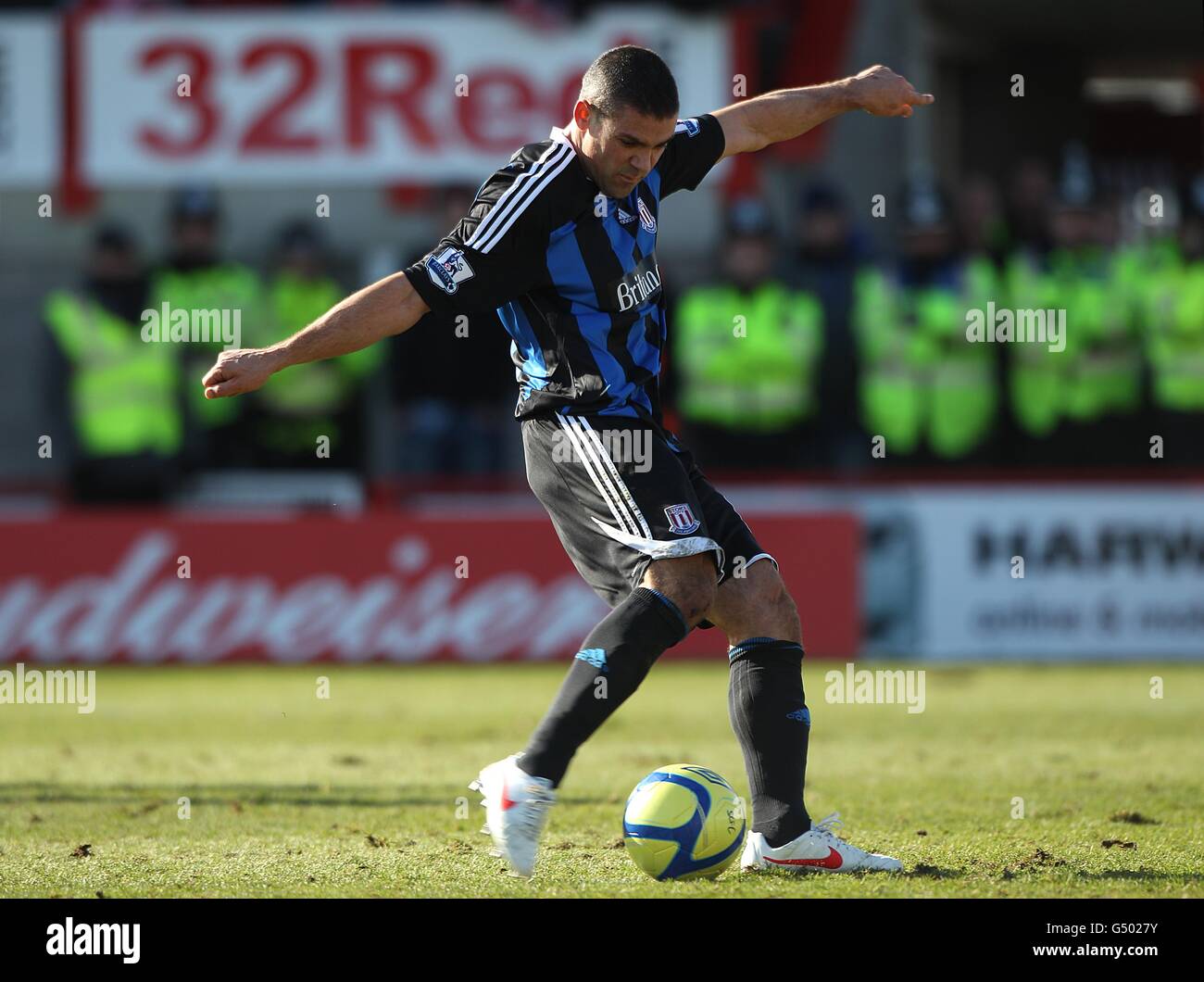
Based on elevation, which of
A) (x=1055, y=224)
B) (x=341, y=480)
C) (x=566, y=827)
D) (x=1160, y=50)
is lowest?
(x=566, y=827)

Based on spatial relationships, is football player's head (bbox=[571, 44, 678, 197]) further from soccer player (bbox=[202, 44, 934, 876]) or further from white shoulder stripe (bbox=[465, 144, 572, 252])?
white shoulder stripe (bbox=[465, 144, 572, 252])

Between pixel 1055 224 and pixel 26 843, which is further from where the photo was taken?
pixel 1055 224

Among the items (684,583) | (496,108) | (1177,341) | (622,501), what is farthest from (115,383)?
(684,583)

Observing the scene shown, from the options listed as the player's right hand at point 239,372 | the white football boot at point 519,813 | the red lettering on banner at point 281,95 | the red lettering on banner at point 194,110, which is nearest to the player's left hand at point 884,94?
the player's right hand at point 239,372

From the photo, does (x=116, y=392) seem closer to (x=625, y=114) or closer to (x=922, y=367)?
(x=922, y=367)

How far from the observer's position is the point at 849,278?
12680 millimetres

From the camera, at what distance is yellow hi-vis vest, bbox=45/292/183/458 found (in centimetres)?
1246

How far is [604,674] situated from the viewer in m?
4.97

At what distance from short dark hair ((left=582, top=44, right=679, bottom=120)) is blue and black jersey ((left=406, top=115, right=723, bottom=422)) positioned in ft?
0.73

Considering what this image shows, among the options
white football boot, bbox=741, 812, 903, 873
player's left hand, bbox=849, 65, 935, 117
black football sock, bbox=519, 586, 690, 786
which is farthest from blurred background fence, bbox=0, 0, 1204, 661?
black football sock, bbox=519, 586, 690, 786

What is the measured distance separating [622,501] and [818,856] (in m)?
1.17
